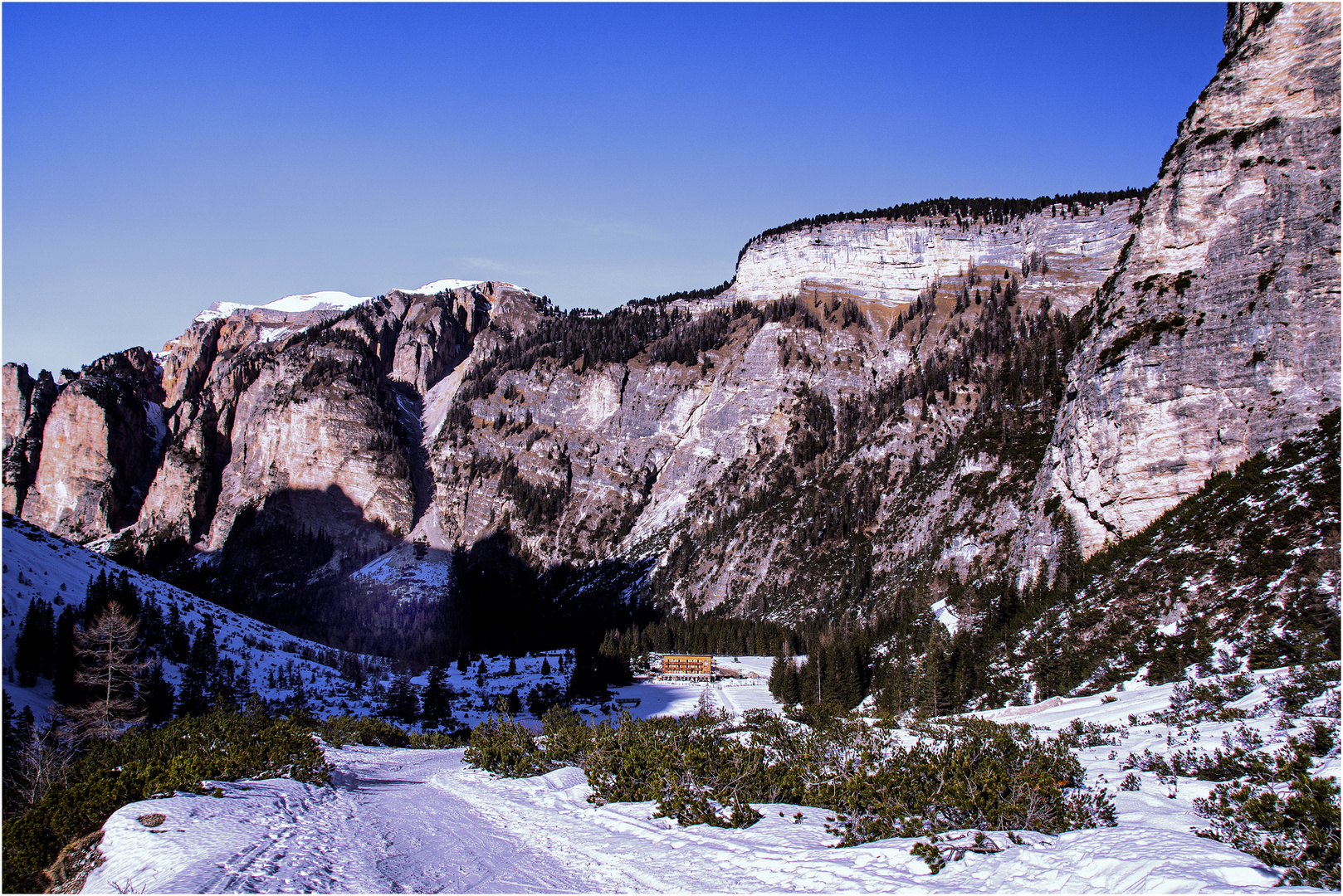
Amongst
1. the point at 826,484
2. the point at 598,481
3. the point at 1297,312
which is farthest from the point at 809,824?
the point at 598,481

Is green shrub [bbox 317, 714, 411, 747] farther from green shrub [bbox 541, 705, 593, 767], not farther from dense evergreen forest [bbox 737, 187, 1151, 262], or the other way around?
dense evergreen forest [bbox 737, 187, 1151, 262]

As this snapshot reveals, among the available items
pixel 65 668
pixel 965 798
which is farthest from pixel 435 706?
pixel 965 798

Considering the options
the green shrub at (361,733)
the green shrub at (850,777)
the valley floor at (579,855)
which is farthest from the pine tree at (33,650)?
the valley floor at (579,855)

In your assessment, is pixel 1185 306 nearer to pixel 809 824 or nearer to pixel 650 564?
Answer: pixel 809 824

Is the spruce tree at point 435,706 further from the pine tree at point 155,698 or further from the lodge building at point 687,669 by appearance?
the lodge building at point 687,669

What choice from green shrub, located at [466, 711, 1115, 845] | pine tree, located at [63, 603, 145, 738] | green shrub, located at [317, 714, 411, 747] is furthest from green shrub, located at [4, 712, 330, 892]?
pine tree, located at [63, 603, 145, 738]

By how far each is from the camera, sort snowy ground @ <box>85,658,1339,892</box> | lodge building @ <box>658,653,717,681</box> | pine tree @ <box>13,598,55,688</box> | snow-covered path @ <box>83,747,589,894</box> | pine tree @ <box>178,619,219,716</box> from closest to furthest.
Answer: snowy ground @ <box>85,658,1339,892</box> → snow-covered path @ <box>83,747,589,894</box> → pine tree @ <box>13,598,55,688</box> → pine tree @ <box>178,619,219,716</box> → lodge building @ <box>658,653,717,681</box>

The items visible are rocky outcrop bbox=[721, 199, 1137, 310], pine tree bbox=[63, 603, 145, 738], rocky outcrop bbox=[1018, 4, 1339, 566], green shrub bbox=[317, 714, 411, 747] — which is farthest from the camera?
rocky outcrop bbox=[721, 199, 1137, 310]
